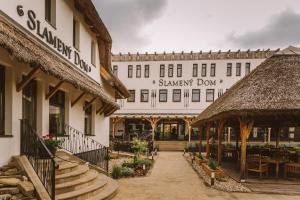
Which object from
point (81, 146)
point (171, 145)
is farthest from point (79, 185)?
point (171, 145)

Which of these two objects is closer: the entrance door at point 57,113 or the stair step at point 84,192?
the stair step at point 84,192

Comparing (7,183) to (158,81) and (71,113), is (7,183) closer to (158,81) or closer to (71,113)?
(71,113)

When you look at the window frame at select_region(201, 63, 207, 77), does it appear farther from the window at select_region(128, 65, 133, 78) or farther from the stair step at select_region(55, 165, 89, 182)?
the stair step at select_region(55, 165, 89, 182)

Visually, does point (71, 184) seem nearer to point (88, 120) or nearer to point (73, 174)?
point (73, 174)

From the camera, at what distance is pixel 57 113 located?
392 inches

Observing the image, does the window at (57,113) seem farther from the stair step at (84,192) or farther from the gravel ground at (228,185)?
the gravel ground at (228,185)

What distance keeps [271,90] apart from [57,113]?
27.2ft

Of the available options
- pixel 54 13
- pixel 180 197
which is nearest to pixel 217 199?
pixel 180 197

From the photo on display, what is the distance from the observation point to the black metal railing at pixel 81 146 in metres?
10.6

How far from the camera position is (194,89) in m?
31.6

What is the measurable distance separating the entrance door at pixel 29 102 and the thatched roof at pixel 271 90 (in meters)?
6.75

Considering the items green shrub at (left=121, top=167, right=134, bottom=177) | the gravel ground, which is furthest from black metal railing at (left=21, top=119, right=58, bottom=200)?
the gravel ground

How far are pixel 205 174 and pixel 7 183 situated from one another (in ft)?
29.6

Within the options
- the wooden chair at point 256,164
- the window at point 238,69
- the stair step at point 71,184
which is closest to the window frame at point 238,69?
the window at point 238,69
